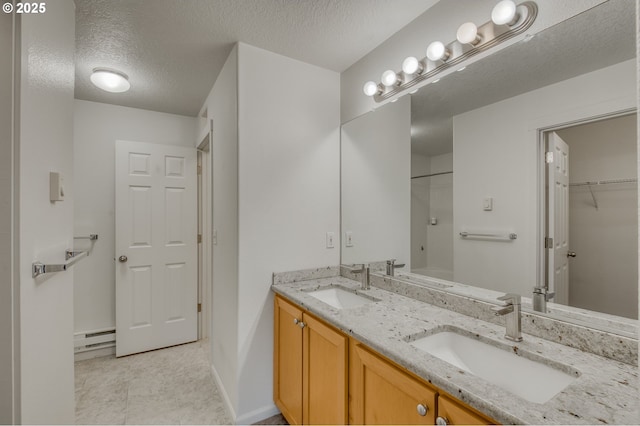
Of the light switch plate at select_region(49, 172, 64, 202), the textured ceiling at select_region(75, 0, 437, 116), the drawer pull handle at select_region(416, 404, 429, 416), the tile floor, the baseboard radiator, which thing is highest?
the textured ceiling at select_region(75, 0, 437, 116)

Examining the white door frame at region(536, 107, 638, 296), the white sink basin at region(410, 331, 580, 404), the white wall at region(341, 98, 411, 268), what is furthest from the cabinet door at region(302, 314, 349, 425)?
the white door frame at region(536, 107, 638, 296)

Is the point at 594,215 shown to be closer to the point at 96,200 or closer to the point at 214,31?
the point at 214,31

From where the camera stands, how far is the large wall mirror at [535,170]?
0.97 m

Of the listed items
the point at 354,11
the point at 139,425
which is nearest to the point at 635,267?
the point at 354,11

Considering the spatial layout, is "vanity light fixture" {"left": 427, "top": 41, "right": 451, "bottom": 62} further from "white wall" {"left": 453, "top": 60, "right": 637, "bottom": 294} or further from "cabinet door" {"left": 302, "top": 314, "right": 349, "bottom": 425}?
"cabinet door" {"left": 302, "top": 314, "right": 349, "bottom": 425}

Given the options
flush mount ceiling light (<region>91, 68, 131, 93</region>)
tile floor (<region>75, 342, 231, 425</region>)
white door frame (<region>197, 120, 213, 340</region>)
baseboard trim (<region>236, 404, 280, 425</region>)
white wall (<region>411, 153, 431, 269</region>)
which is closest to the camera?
white wall (<region>411, 153, 431, 269</region>)

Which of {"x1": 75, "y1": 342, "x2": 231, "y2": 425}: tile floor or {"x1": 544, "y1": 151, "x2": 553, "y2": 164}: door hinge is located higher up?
{"x1": 544, "y1": 151, "x2": 553, "y2": 164}: door hinge

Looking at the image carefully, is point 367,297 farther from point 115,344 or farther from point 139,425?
point 115,344

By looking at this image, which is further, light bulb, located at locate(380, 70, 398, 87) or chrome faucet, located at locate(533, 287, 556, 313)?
light bulb, located at locate(380, 70, 398, 87)

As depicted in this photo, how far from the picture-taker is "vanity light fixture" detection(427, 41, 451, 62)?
4.54 feet

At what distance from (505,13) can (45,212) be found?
190 centimetres

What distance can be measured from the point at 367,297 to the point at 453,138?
98cm

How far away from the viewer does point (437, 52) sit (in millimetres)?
1391

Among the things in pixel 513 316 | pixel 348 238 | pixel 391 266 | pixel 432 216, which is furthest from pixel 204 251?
pixel 513 316
